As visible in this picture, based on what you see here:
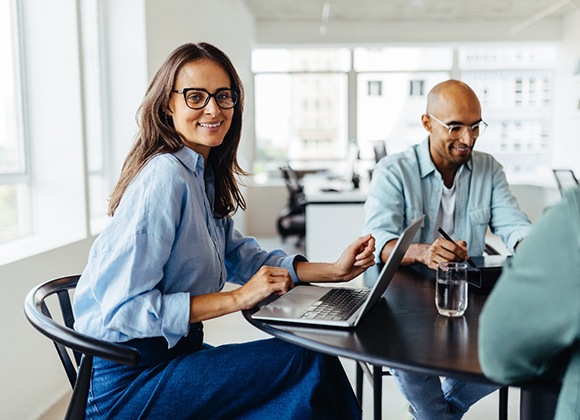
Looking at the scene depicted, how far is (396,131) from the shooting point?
948 cm

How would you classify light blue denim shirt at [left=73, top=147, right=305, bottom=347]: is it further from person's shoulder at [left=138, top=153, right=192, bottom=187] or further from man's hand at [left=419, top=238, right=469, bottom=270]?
man's hand at [left=419, top=238, right=469, bottom=270]

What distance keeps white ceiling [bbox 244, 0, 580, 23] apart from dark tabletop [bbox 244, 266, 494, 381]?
6.87 meters

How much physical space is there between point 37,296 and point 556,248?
1.20 metres

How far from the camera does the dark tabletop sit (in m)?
1.10

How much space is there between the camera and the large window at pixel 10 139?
2.88m

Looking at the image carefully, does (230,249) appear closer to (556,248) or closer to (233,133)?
(233,133)

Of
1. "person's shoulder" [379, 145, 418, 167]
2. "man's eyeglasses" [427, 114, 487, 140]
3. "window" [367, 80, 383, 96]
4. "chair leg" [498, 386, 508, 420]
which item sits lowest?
"chair leg" [498, 386, 508, 420]

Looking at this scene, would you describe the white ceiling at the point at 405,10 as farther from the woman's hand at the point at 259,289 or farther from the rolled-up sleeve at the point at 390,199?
the woman's hand at the point at 259,289

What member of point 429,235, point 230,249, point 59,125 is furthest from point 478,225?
point 59,125

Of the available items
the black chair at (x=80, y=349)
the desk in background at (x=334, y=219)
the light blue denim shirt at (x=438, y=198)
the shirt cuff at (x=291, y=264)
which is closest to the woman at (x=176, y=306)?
the black chair at (x=80, y=349)

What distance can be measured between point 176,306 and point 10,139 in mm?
1924

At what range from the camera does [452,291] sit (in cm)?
140

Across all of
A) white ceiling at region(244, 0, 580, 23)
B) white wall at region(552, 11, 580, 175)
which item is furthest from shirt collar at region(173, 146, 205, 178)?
white wall at region(552, 11, 580, 175)

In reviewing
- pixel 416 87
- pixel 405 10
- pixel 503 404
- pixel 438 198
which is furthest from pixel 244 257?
pixel 416 87
